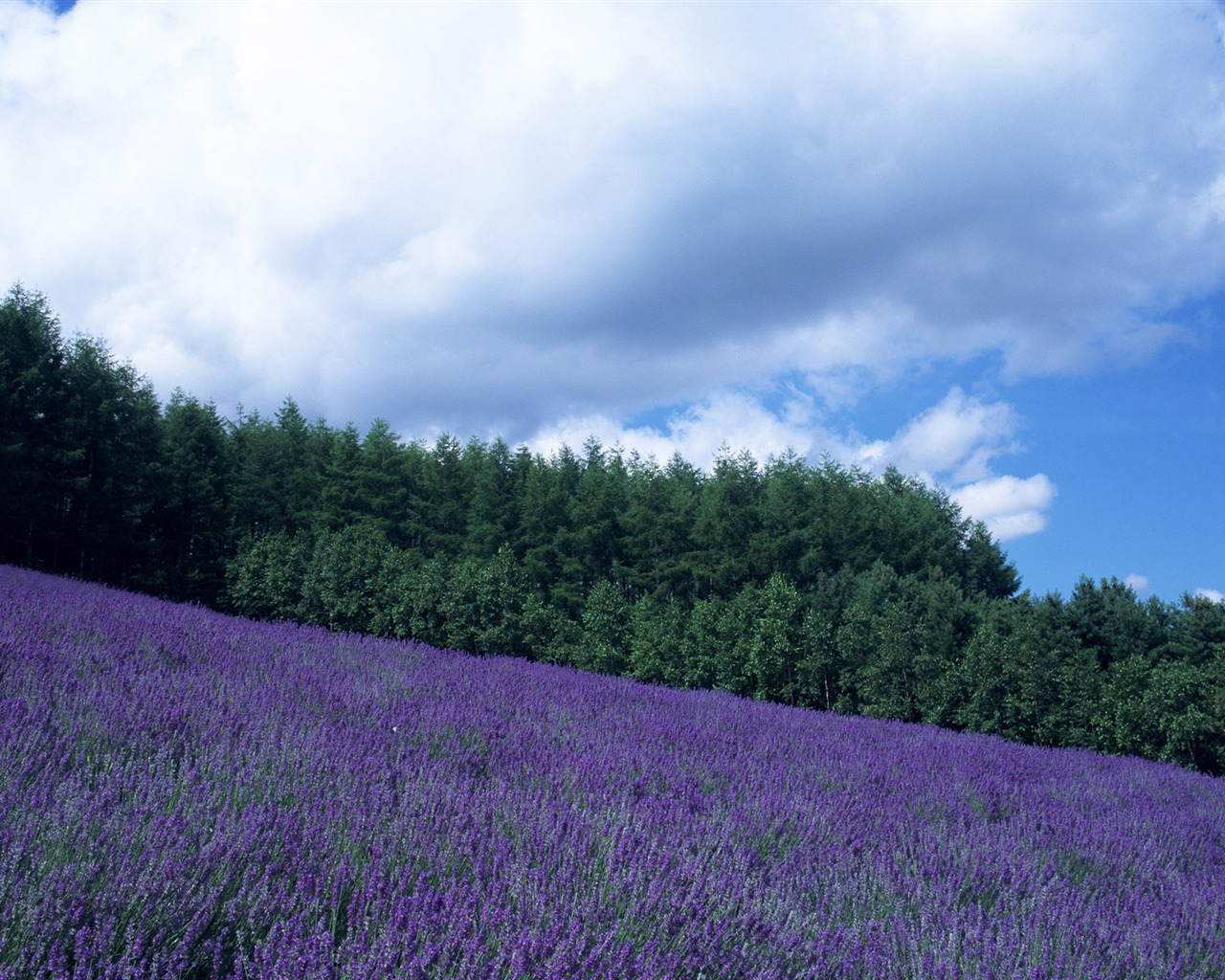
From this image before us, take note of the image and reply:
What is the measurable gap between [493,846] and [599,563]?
30755 mm

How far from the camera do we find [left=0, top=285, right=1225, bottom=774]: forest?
40.8 feet

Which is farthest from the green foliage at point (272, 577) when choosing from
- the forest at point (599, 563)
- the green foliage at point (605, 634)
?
the green foliage at point (605, 634)

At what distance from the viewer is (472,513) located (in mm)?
33469

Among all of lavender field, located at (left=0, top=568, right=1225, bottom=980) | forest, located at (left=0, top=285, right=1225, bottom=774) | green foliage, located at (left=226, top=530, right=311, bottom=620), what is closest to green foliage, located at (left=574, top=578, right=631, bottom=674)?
forest, located at (left=0, top=285, right=1225, bottom=774)

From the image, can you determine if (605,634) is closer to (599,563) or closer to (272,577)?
(272,577)

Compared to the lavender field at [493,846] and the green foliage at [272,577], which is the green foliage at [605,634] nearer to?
the green foliage at [272,577]

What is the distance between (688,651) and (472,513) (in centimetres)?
2030

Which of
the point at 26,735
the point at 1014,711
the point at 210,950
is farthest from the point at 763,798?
the point at 1014,711

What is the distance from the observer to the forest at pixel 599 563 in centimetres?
1244

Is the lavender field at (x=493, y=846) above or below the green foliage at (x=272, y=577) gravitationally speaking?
below

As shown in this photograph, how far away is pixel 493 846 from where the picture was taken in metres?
2.25

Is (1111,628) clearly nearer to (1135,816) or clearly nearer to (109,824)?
(1135,816)

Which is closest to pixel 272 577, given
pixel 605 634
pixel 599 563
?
pixel 605 634

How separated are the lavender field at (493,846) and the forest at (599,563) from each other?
7426 mm
